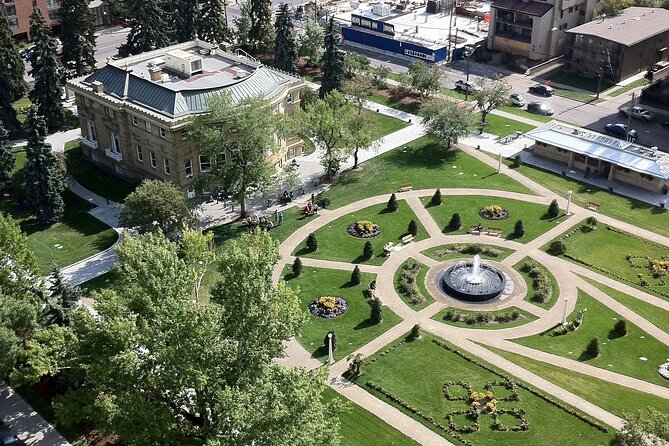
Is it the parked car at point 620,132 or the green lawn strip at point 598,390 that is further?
the parked car at point 620,132

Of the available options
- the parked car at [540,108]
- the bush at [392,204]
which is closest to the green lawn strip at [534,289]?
the bush at [392,204]

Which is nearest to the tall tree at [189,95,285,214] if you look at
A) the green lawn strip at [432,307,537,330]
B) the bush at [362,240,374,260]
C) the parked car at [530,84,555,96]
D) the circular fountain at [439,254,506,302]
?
the bush at [362,240,374,260]

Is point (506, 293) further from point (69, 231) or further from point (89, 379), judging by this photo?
point (69, 231)

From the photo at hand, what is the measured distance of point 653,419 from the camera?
4006 cm

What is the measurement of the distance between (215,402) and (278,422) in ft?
11.9

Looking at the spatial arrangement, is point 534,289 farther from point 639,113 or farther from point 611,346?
point 639,113

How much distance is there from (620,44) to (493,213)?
45.4m

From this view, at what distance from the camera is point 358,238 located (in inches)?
2749

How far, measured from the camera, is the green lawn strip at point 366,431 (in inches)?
1842

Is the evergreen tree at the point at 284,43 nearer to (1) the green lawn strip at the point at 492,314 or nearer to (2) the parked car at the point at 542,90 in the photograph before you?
(2) the parked car at the point at 542,90

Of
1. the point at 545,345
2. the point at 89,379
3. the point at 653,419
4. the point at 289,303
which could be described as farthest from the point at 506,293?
the point at 89,379

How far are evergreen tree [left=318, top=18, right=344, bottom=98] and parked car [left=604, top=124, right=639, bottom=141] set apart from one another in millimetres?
34298

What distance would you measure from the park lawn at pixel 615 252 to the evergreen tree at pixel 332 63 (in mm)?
40051

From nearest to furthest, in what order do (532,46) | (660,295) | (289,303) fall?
1. (289,303)
2. (660,295)
3. (532,46)
